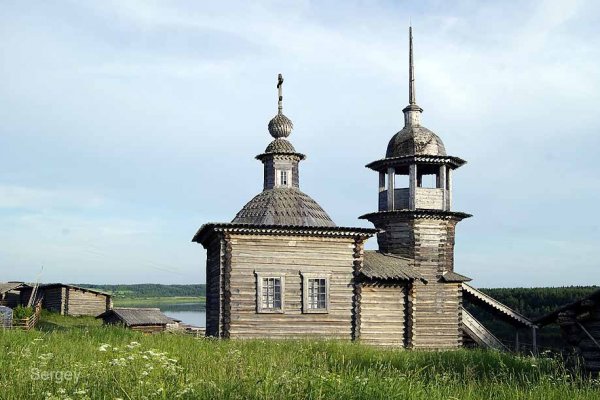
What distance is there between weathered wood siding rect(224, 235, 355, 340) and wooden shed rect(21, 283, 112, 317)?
34.5 m

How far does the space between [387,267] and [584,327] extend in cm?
979

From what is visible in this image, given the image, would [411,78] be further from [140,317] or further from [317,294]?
[140,317]

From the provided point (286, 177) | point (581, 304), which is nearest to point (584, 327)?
point (581, 304)

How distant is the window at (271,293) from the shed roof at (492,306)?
851cm

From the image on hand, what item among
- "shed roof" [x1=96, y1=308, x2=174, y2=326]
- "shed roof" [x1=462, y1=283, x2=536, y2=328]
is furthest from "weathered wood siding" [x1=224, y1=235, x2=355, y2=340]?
"shed roof" [x1=96, y1=308, x2=174, y2=326]

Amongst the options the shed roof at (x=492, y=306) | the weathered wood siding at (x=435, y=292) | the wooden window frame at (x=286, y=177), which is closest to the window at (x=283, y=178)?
the wooden window frame at (x=286, y=177)

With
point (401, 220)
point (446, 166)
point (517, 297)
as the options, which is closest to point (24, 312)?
point (401, 220)

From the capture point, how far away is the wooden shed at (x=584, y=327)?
48.6 feet

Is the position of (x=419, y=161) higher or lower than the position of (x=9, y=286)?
higher

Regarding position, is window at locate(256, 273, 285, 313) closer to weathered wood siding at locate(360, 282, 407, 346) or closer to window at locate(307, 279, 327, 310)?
window at locate(307, 279, 327, 310)

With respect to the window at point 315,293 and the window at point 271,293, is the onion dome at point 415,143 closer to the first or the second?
the window at point 315,293

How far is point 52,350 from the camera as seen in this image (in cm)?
1127

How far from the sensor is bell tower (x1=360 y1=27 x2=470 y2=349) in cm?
2544

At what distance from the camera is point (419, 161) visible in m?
26.5
